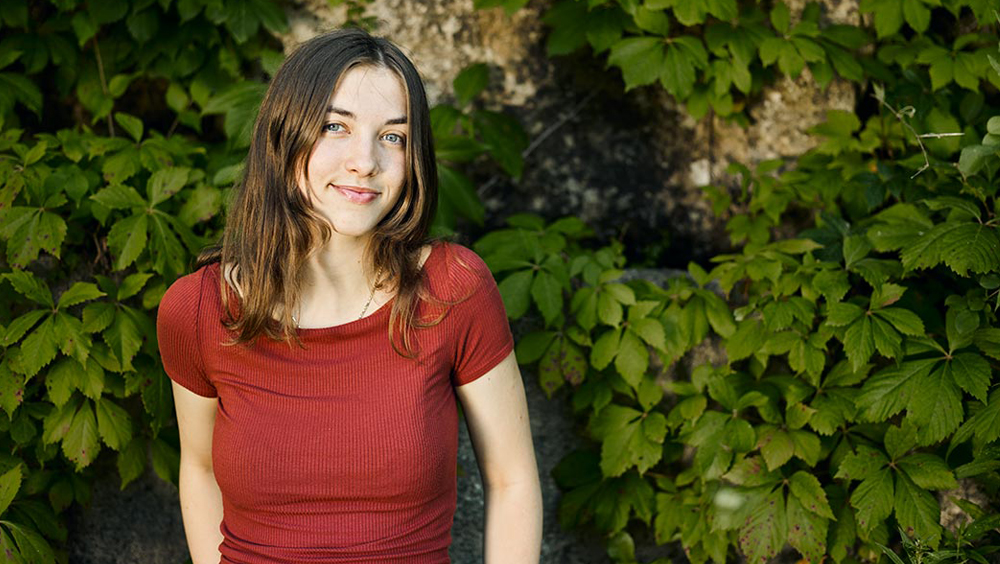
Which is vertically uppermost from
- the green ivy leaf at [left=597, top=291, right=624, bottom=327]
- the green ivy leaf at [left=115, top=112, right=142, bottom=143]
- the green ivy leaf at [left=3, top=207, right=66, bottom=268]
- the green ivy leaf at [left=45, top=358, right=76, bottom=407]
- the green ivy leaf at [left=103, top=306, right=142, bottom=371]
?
the green ivy leaf at [left=115, top=112, right=142, bottom=143]

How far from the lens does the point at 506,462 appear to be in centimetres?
181

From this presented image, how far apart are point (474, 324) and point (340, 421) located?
299 millimetres

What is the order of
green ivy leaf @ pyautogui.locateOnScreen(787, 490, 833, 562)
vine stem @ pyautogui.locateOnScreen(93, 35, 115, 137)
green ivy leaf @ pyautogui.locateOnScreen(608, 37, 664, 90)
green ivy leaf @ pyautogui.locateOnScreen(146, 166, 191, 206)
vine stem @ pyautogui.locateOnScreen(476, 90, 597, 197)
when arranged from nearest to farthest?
green ivy leaf @ pyautogui.locateOnScreen(787, 490, 833, 562), green ivy leaf @ pyautogui.locateOnScreen(146, 166, 191, 206), green ivy leaf @ pyautogui.locateOnScreen(608, 37, 664, 90), vine stem @ pyautogui.locateOnScreen(93, 35, 115, 137), vine stem @ pyautogui.locateOnScreen(476, 90, 597, 197)

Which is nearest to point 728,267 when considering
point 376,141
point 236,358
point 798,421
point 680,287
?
point 680,287

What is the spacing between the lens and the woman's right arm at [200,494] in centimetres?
187

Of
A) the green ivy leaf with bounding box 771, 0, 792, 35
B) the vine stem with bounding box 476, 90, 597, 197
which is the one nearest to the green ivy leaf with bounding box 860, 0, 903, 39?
the green ivy leaf with bounding box 771, 0, 792, 35

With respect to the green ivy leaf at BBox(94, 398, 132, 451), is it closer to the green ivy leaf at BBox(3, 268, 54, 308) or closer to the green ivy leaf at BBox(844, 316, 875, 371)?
the green ivy leaf at BBox(3, 268, 54, 308)

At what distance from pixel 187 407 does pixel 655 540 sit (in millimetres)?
1245

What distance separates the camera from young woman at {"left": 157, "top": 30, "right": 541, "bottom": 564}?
1.67 m

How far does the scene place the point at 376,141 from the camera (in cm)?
167

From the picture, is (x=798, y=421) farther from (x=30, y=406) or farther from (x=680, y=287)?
(x=30, y=406)

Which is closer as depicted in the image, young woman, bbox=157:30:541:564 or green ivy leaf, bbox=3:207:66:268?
young woman, bbox=157:30:541:564

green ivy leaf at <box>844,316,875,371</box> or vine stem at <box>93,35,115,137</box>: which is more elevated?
vine stem at <box>93,35,115,137</box>

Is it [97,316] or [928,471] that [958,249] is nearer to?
[928,471]
